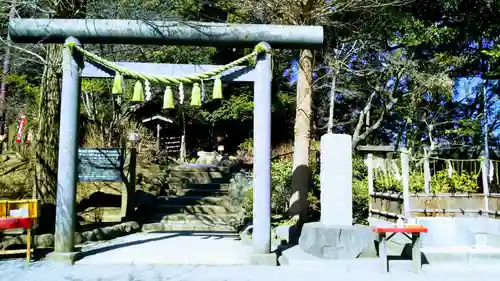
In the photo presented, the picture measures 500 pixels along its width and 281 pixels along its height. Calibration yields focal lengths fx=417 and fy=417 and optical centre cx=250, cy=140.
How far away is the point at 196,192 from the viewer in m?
13.2

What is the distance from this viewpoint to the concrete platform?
673 centimetres

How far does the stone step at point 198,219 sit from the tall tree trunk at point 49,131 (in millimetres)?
3391

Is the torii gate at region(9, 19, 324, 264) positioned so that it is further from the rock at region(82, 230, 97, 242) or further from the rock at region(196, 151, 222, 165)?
the rock at region(196, 151, 222, 165)

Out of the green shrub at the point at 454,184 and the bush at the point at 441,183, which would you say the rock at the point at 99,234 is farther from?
the green shrub at the point at 454,184

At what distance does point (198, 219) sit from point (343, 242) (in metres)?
5.09

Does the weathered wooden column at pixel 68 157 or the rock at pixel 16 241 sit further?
the rock at pixel 16 241

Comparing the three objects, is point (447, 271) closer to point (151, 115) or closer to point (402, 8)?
point (402, 8)

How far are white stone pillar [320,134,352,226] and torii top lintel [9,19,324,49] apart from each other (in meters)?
1.88

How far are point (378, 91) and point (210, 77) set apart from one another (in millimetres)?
10010

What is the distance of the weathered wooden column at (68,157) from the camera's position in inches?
269

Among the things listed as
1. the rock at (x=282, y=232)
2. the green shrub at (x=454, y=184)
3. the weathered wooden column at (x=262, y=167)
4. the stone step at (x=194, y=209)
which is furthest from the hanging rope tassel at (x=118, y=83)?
the green shrub at (x=454, y=184)

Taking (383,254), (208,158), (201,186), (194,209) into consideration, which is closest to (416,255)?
(383,254)

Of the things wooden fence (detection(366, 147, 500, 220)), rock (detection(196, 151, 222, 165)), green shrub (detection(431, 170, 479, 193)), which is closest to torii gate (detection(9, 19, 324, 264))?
wooden fence (detection(366, 147, 500, 220))

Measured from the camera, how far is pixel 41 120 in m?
8.36
